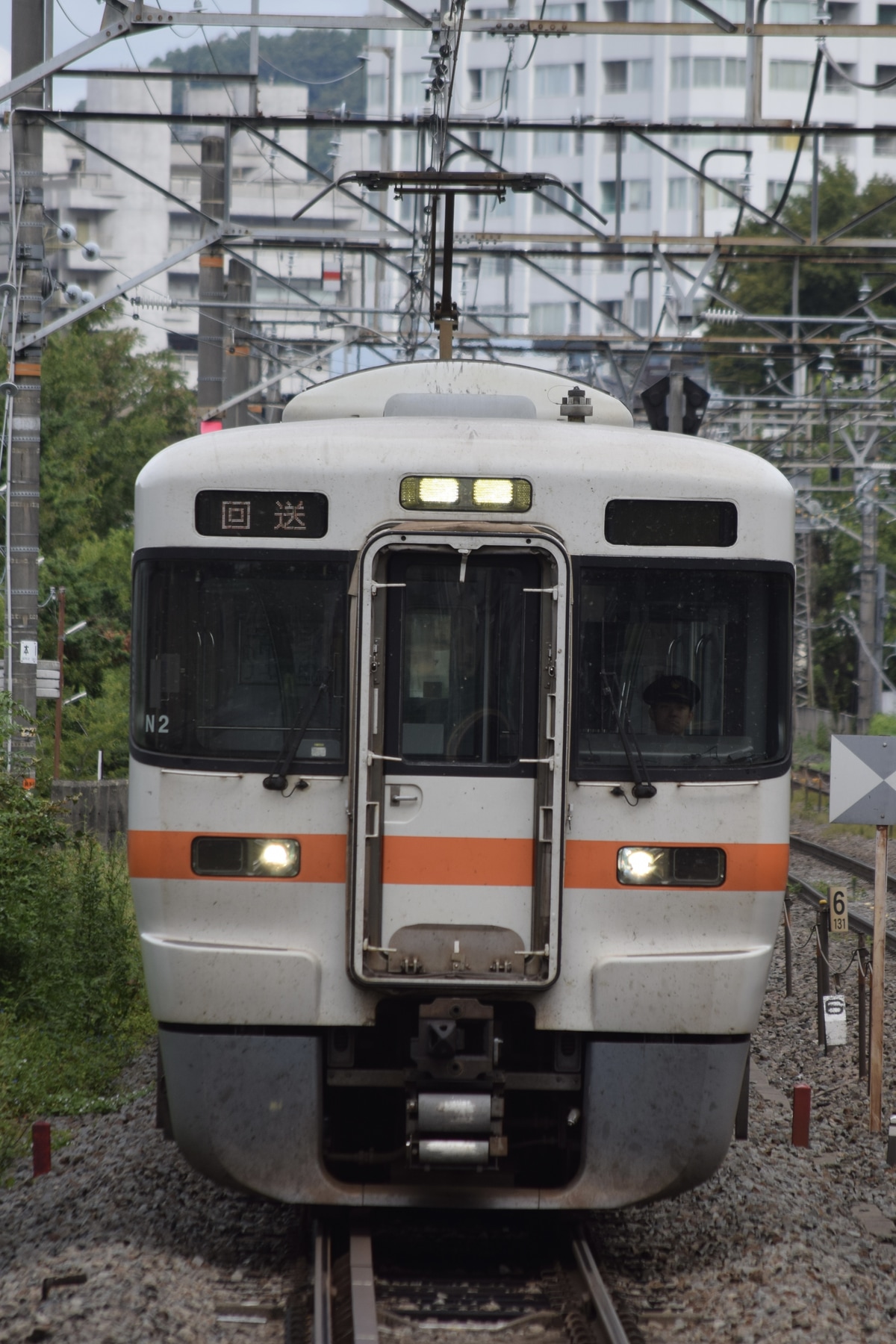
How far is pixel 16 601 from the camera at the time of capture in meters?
12.9

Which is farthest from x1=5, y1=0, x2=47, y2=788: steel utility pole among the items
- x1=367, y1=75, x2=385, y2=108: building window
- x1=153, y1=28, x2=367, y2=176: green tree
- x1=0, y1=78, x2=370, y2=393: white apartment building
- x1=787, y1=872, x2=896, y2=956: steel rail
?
x1=153, y1=28, x2=367, y2=176: green tree

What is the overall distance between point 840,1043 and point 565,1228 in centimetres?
406

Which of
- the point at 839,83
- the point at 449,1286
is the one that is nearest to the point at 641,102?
the point at 839,83

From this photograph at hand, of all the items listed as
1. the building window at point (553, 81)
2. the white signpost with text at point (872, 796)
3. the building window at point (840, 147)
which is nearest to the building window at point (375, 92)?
the building window at point (553, 81)

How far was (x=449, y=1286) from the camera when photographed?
574 centimetres

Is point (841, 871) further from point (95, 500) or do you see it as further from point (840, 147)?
point (840, 147)

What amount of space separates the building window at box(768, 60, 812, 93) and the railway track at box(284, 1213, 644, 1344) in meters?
71.4

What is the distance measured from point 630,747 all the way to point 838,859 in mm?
15924

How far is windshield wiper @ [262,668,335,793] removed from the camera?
5582 mm

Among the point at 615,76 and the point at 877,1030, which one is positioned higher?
the point at 615,76

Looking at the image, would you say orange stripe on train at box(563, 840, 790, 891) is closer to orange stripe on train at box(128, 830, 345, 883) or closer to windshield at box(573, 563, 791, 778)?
windshield at box(573, 563, 791, 778)

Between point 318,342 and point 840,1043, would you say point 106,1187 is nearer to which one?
point 840,1043

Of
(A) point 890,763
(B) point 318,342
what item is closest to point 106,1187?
(A) point 890,763

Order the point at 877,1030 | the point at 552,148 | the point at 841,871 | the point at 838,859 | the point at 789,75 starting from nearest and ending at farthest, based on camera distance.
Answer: the point at 877,1030
the point at 841,871
the point at 838,859
the point at 789,75
the point at 552,148
